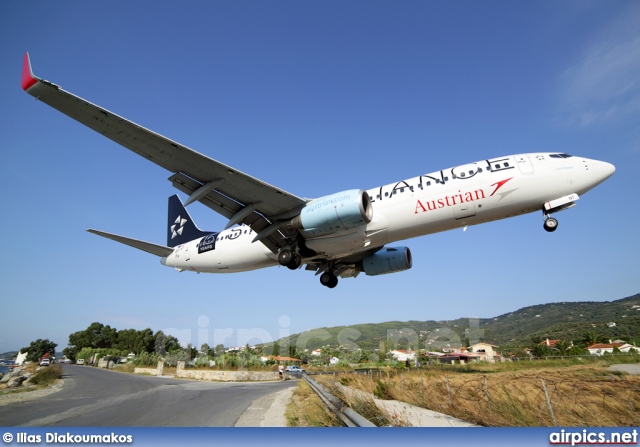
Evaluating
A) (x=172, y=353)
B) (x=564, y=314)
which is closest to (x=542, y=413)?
(x=172, y=353)

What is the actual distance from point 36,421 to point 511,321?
4684 inches

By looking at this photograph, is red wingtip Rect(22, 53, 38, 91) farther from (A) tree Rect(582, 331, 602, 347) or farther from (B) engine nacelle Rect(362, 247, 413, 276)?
(A) tree Rect(582, 331, 602, 347)

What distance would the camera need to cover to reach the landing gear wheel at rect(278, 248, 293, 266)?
62.1 ft

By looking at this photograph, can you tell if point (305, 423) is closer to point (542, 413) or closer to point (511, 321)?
point (542, 413)

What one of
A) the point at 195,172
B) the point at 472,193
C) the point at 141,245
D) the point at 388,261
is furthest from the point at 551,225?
the point at 141,245

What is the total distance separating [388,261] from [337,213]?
738 centimetres

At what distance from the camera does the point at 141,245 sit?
22.8 metres

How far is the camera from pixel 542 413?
8805 mm

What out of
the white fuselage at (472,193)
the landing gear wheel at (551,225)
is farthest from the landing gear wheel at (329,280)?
the landing gear wheel at (551,225)

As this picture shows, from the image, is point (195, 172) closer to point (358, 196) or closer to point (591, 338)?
point (358, 196)

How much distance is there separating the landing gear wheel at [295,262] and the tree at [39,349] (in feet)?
49.7

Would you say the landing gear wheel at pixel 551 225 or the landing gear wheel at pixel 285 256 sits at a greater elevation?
the landing gear wheel at pixel 285 256

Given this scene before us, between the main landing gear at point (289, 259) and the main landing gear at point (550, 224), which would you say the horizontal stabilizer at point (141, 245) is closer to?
the main landing gear at point (289, 259)

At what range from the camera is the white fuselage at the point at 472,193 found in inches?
620
